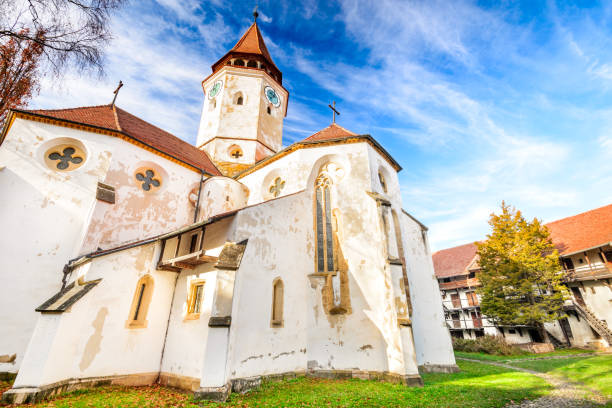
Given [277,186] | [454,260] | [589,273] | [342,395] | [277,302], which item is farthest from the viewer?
[454,260]

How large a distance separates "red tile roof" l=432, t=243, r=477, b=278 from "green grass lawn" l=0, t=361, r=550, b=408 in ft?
63.8

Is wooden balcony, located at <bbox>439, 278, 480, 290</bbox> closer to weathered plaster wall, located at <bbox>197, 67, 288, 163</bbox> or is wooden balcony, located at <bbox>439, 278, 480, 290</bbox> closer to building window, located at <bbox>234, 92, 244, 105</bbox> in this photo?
weathered plaster wall, located at <bbox>197, 67, 288, 163</bbox>

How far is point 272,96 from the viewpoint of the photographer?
21188 millimetres

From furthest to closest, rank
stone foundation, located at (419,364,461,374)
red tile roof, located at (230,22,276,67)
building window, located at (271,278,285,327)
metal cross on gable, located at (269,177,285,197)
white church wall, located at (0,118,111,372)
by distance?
red tile roof, located at (230,22,276,67), metal cross on gable, located at (269,177,285,197), stone foundation, located at (419,364,461,374), building window, located at (271,278,285,327), white church wall, located at (0,118,111,372)

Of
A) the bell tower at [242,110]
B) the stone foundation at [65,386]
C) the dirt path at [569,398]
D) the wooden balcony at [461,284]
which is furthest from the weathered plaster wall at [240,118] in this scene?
the wooden balcony at [461,284]

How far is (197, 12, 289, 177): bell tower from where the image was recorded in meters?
18.7

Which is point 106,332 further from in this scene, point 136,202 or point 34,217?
point 136,202

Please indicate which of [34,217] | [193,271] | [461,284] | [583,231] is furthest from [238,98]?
[583,231]

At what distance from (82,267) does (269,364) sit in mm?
6387

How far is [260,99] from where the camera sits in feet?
65.4

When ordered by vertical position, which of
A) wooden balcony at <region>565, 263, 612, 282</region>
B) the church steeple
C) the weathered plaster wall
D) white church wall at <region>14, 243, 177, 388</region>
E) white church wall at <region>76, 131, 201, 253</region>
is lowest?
white church wall at <region>14, 243, 177, 388</region>

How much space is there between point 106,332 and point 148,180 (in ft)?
22.2

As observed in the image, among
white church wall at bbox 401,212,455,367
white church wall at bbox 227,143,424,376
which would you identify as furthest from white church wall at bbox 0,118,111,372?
white church wall at bbox 401,212,455,367

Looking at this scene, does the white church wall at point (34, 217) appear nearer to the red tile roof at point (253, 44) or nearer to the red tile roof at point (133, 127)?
the red tile roof at point (133, 127)
